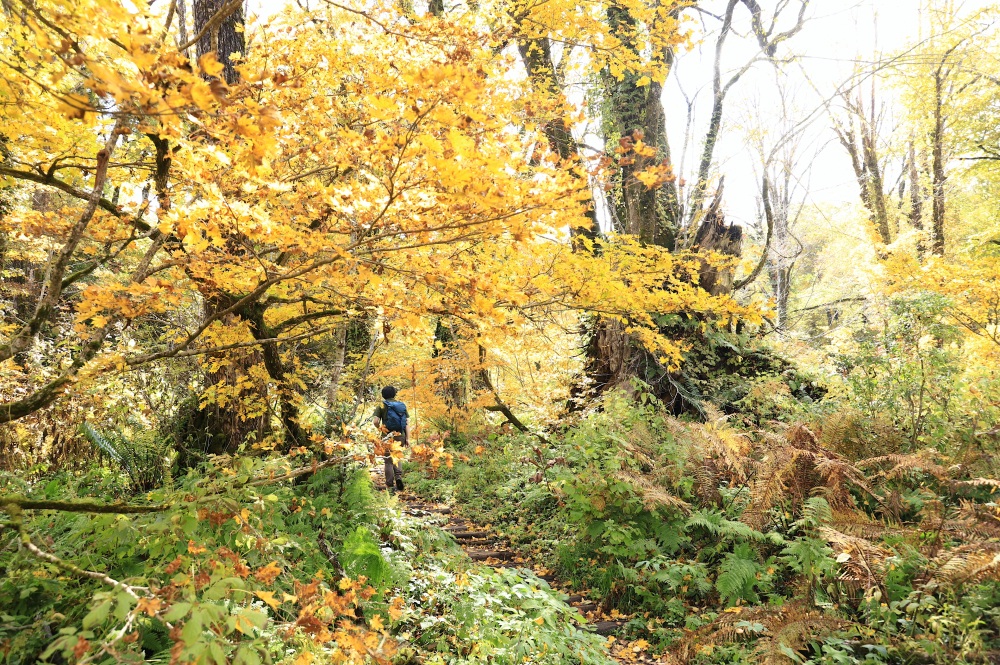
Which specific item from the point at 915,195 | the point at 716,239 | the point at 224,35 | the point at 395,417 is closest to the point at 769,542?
the point at 395,417

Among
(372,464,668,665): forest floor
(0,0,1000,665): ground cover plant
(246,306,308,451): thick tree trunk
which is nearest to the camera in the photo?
(0,0,1000,665): ground cover plant

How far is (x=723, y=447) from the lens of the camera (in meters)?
5.27

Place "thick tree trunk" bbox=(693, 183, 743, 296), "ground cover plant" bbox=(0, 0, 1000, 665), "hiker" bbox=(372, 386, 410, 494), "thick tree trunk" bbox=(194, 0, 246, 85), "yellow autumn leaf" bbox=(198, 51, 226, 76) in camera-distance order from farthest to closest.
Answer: "thick tree trunk" bbox=(693, 183, 743, 296) → "hiker" bbox=(372, 386, 410, 494) → "thick tree trunk" bbox=(194, 0, 246, 85) → "ground cover plant" bbox=(0, 0, 1000, 665) → "yellow autumn leaf" bbox=(198, 51, 226, 76)

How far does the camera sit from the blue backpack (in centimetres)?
759

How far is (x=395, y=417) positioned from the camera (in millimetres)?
7629

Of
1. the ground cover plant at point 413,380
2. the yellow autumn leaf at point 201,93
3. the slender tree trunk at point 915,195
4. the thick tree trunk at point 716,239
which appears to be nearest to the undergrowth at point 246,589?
the ground cover plant at point 413,380

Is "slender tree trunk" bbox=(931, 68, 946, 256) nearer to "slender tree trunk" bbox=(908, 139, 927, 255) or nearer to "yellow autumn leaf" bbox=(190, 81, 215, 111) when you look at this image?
"slender tree trunk" bbox=(908, 139, 927, 255)

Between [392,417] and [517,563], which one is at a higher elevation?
[392,417]

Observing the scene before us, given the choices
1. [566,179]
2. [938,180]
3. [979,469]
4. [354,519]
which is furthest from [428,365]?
[938,180]

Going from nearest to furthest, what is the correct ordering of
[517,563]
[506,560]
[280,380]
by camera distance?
[280,380] → [517,563] → [506,560]

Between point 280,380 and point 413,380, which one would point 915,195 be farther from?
point 280,380

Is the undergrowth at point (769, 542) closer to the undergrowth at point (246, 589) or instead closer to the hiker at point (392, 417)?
the undergrowth at point (246, 589)

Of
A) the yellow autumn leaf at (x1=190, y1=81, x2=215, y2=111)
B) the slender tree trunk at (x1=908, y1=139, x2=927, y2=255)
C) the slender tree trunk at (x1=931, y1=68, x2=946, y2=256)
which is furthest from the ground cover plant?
the slender tree trunk at (x1=908, y1=139, x2=927, y2=255)

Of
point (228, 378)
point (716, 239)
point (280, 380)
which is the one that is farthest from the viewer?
point (716, 239)
